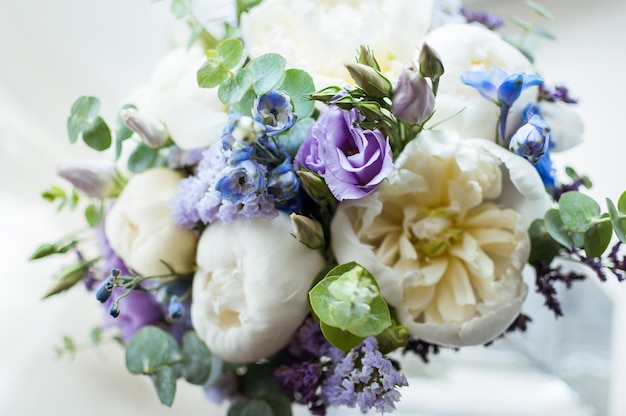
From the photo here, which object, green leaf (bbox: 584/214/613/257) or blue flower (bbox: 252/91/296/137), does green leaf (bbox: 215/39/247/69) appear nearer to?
blue flower (bbox: 252/91/296/137)

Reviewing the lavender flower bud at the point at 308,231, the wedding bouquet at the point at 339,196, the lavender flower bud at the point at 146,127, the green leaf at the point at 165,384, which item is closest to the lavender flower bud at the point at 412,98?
the wedding bouquet at the point at 339,196

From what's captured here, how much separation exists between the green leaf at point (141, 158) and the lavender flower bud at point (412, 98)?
0.26 m

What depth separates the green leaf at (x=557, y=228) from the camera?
519 millimetres

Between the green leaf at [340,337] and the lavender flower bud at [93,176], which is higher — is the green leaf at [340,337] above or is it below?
above

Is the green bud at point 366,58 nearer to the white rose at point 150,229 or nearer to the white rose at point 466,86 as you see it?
the white rose at point 466,86

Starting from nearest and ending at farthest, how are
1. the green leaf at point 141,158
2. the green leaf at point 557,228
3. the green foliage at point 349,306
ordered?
1. the green foliage at point 349,306
2. the green leaf at point 557,228
3. the green leaf at point 141,158

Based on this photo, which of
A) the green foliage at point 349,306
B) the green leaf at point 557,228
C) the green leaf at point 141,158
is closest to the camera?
the green foliage at point 349,306

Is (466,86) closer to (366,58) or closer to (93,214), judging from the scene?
(366,58)

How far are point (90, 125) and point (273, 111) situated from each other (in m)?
0.21

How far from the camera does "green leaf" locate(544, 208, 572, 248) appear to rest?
0.52 metres

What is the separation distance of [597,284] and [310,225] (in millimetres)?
457

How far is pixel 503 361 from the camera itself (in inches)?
37.7

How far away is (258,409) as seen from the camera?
0.65 metres

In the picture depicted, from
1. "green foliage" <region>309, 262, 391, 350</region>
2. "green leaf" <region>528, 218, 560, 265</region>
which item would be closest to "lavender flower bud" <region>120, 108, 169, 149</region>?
"green foliage" <region>309, 262, 391, 350</region>
